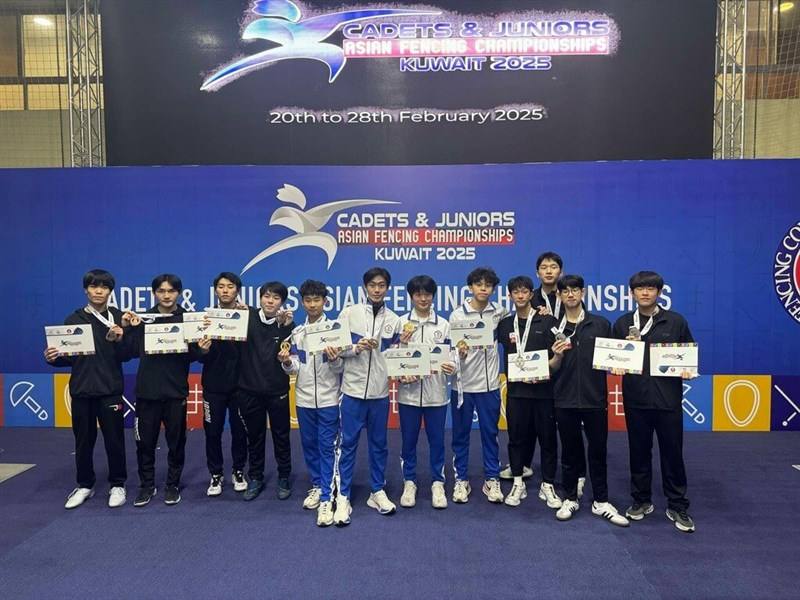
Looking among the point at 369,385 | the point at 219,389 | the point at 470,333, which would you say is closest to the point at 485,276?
the point at 470,333

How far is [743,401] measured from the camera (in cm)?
541

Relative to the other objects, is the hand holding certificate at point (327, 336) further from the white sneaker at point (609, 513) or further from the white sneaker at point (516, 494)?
the white sneaker at point (609, 513)

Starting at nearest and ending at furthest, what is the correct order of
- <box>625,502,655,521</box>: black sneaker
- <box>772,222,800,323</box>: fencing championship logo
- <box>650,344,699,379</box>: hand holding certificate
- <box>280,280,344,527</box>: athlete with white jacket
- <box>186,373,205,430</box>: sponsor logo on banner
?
<box>650,344,699,379</box>: hand holding certificate → <box>625,502,655,521</box>: black sneaker → <box>280,280,344,527</box>: athlete with white jacket → <box>772,222,800,323</box>: fencing championship logo → <box>186,373,205,430</box>: sponsor logo on banner

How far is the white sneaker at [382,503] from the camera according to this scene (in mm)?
3516

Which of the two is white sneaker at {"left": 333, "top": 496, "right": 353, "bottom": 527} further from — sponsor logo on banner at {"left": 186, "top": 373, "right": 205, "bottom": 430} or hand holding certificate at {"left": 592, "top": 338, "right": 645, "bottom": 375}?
sponsor logo on banner at {"left": 186, "top": 373, "right": 205, "bottom": 430}

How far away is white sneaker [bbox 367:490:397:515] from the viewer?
11.5 feet

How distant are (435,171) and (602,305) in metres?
2.01

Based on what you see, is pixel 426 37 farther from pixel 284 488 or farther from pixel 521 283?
pixel 284 488

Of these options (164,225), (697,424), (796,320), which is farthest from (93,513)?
(796,320)

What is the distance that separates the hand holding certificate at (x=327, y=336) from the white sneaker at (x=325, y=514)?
0.91 meters

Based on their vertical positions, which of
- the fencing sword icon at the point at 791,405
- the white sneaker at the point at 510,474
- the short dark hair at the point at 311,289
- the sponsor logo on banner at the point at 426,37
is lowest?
the white sneaker at the point at 510,474

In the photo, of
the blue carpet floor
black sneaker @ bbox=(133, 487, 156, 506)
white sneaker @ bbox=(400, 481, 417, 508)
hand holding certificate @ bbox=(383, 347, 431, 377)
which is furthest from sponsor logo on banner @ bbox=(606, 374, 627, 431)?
black sneaker @ bbox=(133, 487, 156, 506)

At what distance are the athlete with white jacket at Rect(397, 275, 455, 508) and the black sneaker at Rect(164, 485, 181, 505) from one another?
1458 millimetres

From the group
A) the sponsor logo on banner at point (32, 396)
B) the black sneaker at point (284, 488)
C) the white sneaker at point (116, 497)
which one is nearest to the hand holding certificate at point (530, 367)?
the black sneaker at point (284, 488)
